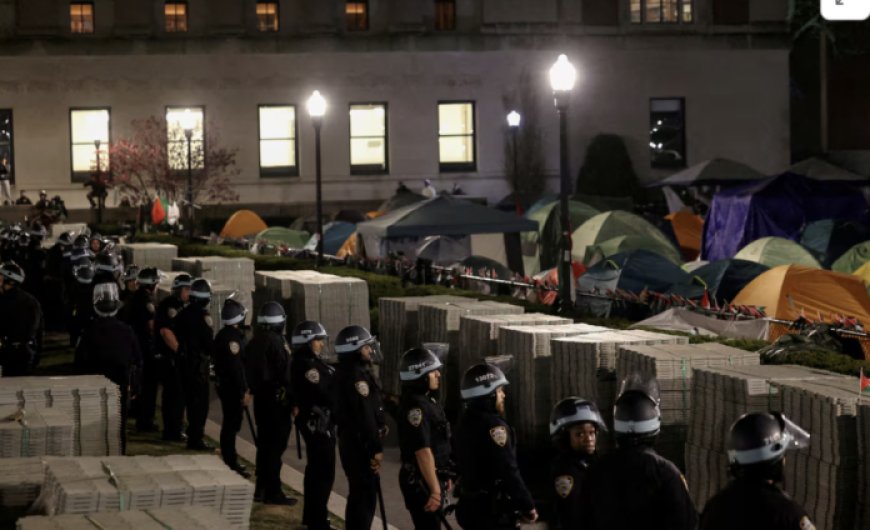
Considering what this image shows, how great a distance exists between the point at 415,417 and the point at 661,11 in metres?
55.0

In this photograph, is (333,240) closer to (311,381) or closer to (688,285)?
(688,285)

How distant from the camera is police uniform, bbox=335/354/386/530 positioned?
39.0 feet

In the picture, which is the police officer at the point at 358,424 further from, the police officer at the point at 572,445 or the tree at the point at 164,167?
the tree at the point at 164,167

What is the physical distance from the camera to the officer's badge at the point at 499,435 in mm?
9828

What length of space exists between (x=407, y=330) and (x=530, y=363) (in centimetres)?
395

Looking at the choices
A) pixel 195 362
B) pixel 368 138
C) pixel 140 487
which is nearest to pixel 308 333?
pixel 195 362

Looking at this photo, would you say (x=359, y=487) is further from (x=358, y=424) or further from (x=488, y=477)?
(x=488, y=477)

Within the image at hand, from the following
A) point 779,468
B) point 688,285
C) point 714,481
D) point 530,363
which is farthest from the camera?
point 688,285

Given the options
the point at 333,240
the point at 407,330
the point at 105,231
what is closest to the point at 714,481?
the point at 407,330

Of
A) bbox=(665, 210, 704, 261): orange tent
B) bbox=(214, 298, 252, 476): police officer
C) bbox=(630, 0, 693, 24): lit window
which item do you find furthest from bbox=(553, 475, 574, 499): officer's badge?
bbox=(630, 0, 693, 24): lit window

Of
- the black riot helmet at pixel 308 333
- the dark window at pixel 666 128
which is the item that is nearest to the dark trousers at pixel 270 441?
the black riot helmet at pixel 308 333

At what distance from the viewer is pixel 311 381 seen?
1331 centimetres

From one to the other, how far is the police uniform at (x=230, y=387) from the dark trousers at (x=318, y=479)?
2.52 meters

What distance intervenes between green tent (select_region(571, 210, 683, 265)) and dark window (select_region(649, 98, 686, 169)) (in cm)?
2426
